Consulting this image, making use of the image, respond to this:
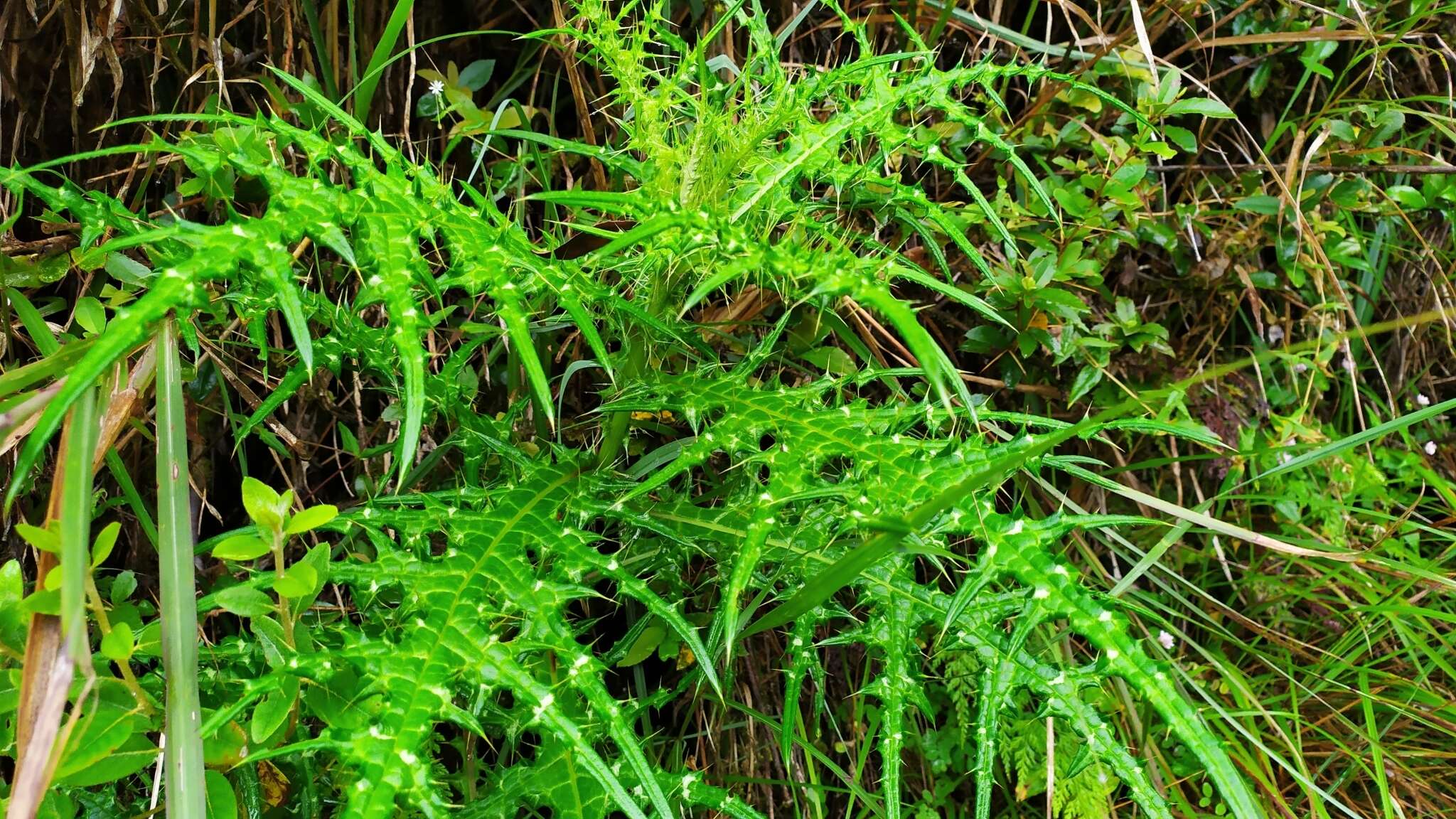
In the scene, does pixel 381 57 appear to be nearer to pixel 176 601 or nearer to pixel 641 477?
pixel 641 477

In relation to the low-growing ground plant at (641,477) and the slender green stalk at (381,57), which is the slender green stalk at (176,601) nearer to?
the low-growing ground plant at (641,477)

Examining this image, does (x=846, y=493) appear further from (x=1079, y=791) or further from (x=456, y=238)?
(x=1079, y=791)

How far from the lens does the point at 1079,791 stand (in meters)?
1.41

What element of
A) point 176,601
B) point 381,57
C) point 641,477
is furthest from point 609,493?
point 381,57

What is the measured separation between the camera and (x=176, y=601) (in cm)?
82

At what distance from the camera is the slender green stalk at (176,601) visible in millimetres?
768

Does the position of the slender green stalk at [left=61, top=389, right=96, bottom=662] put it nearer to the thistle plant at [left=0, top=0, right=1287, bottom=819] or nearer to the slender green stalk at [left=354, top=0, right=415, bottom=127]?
the thistle plant at [left=0, top=0, right=1287, bottom=819]

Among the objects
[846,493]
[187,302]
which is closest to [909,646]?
[846,493]

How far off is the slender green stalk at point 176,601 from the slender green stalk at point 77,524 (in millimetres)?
74

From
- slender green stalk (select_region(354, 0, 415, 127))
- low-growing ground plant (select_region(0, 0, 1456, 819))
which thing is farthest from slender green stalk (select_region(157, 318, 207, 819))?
slender green stalk (select_region(354, 0, 415, 127))

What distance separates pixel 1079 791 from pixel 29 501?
1.55 metres

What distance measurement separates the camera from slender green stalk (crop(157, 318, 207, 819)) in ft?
2.52

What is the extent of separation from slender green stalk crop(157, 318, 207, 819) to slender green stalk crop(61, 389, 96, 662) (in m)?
0.07

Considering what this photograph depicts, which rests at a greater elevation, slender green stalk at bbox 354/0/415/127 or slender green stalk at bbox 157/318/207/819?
slender green stalk at bbox 354/0/415/127
